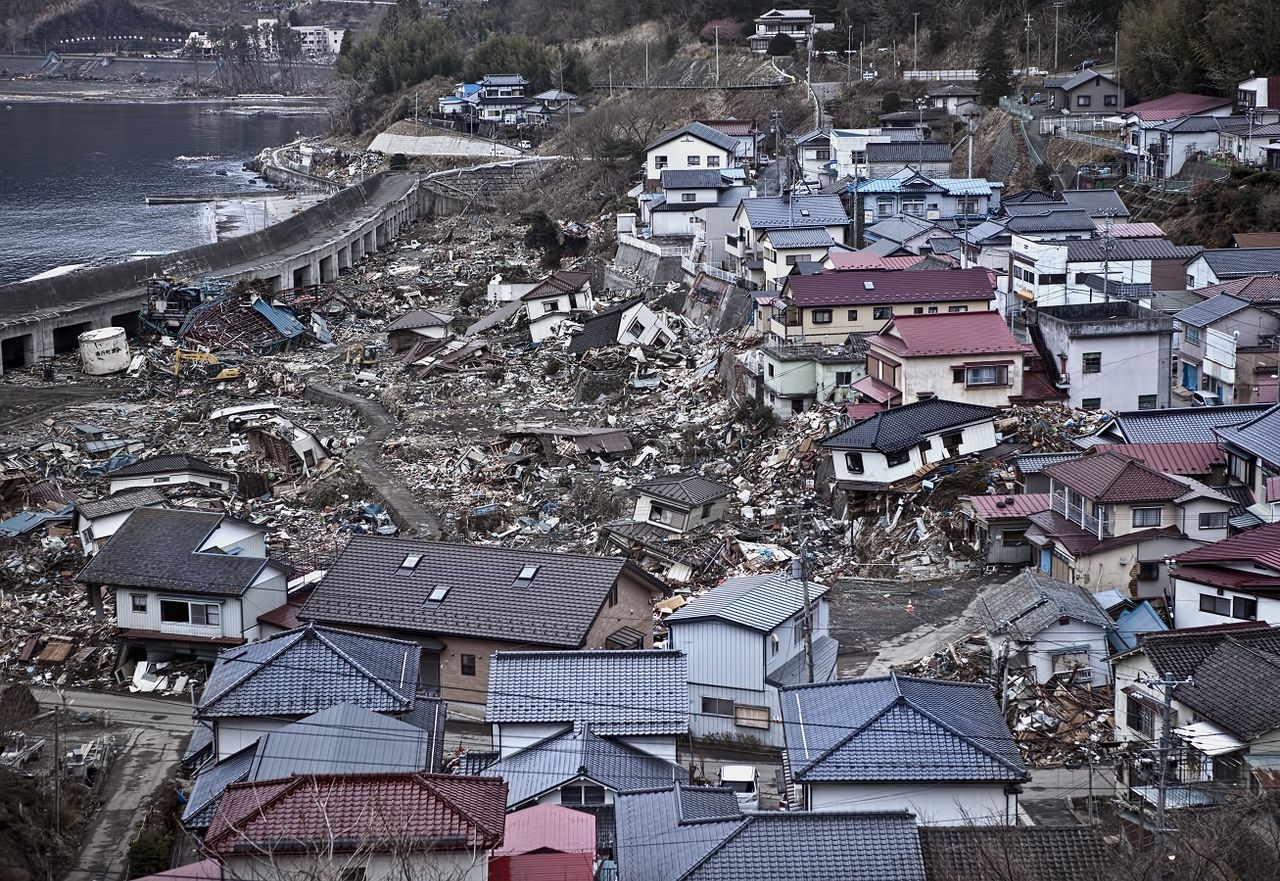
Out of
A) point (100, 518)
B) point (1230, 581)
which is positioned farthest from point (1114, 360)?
point (100, 518)

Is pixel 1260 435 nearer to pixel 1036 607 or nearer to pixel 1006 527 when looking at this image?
pixel 1006 527

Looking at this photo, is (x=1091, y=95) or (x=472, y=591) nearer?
(x=472, y=591)

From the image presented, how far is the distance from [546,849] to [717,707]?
4435 millimetres

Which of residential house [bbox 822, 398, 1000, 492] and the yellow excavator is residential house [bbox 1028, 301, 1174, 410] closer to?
residential house [bbox 822, 398, 1000, 492]

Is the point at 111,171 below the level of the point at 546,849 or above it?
above

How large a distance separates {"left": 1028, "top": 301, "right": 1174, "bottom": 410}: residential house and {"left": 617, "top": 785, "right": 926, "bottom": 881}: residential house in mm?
13409

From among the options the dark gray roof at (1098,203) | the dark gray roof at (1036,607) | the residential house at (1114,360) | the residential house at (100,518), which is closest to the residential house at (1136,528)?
the dark gray roof at (1036,607)

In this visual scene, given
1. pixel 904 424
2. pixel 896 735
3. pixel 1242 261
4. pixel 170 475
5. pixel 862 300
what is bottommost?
pixel 170 475

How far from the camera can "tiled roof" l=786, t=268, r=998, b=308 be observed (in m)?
25.3

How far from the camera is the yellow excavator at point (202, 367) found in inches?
1209

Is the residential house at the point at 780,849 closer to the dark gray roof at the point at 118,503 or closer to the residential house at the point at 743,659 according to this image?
the residential house at the point at 743,659

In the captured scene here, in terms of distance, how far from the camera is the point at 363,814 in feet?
28.8

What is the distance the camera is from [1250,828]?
9.52 m

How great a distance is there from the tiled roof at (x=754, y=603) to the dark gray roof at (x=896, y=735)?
6.60 feet
